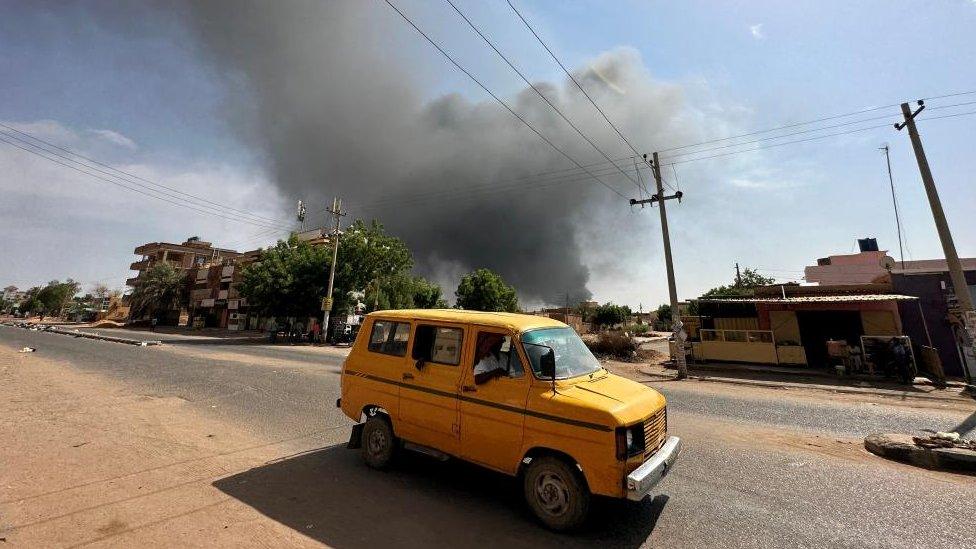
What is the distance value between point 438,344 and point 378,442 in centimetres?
172

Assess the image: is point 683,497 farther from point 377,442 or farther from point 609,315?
point 609,315

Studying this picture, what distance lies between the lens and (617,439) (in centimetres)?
350

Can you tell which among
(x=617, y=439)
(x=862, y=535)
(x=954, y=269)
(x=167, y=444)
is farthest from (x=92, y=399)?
(x=954, y=269)

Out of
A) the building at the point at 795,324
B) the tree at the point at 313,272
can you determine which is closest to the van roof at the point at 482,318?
the building at the point at 795,324

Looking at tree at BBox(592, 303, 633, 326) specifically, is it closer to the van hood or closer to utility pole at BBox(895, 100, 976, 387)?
utility pole at BBox(895, 100, 976, 387)

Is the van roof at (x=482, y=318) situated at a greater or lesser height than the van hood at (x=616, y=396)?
greater

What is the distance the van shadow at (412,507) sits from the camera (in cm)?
364

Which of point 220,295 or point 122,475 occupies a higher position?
point 220,295

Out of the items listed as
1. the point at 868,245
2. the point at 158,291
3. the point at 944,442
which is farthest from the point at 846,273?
the point at 158,291

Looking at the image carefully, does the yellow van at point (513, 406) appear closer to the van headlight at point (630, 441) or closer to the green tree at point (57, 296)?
the van headlight at point (630, 441)

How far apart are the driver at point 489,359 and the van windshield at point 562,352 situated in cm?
32

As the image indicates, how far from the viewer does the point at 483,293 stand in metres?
62.3

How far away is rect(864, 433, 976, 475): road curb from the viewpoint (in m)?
5.79

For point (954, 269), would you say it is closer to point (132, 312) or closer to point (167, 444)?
point (167, 444)
